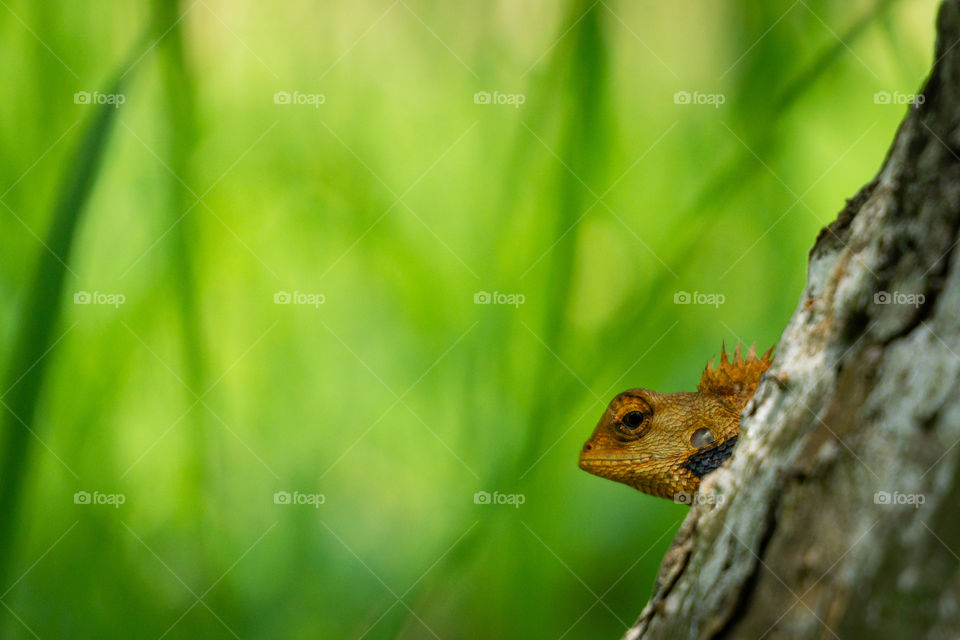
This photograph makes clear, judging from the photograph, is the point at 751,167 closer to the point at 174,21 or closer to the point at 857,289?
the point at 857,289

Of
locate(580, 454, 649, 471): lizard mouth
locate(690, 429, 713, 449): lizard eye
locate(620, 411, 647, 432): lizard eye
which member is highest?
locate(620, 411, 647, 432): lizard eye

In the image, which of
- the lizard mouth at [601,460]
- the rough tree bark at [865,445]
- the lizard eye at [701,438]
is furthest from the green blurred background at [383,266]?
the rough tree bark at [865,445]

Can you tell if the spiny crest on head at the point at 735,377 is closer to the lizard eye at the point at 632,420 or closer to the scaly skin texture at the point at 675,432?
the scaly skin texture at the point at 675,432

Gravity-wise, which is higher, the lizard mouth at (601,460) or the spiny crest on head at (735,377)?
the spiny crest on head at (735,377)

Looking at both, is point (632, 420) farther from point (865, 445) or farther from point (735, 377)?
point (865, 445)

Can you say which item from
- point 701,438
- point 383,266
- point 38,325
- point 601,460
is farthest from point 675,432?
point 38,325

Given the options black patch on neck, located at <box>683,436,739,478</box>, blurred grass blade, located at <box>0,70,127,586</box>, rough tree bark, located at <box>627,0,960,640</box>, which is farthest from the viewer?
blurred grass blade, located at <box>0,70,127,586</box>

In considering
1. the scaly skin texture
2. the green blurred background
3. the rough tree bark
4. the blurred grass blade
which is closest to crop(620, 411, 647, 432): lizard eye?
the scaly skin texture

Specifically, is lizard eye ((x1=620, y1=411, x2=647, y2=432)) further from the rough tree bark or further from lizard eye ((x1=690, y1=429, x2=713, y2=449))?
the rough tree bark

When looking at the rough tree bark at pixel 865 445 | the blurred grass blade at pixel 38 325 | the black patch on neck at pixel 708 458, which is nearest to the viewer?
the rough tree bark at pixel 865 445
